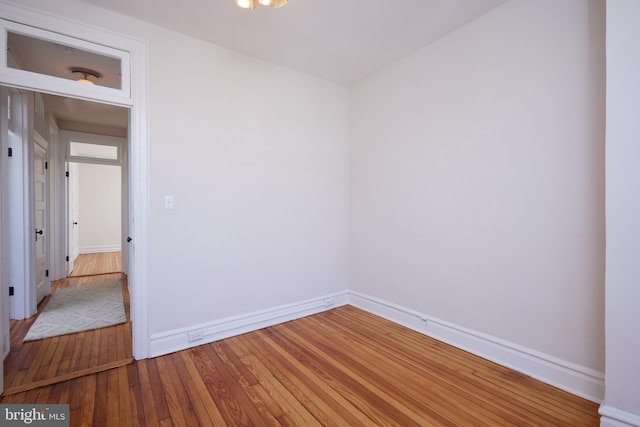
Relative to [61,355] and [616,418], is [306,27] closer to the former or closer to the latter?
[616,418]

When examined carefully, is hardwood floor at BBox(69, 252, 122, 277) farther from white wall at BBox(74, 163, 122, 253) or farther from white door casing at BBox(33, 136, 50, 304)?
white door casing at BBox(33, 136, 50, 304)

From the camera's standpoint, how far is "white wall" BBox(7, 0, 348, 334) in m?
2.51

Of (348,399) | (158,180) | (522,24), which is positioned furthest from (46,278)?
(522,24)

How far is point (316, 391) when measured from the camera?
1999mm

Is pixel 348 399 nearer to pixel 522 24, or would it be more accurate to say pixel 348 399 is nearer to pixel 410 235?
pixel 410 235

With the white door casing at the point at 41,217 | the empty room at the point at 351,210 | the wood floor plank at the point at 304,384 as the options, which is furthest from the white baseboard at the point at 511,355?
the white door casing at the point at 41,217

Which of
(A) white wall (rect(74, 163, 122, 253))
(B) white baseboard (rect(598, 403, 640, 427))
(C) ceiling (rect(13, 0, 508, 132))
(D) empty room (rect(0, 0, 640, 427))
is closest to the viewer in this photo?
(B) white baseboard (rect(598, 403, 640, 427))

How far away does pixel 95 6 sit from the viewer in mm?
2242

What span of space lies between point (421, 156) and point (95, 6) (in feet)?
9.65

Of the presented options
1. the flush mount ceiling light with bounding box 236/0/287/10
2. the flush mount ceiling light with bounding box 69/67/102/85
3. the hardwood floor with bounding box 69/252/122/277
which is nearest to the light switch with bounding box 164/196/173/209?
the flush mount ceiling light with bounding box 69/67/102/85

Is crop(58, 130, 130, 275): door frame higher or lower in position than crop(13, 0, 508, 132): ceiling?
lower

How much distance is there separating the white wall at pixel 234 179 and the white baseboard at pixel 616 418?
2478 millimetres

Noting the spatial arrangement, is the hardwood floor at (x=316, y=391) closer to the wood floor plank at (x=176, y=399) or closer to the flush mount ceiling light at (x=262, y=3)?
the wood floor plank at (x=176, y=399)

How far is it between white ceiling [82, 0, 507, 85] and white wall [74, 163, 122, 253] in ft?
23.1
